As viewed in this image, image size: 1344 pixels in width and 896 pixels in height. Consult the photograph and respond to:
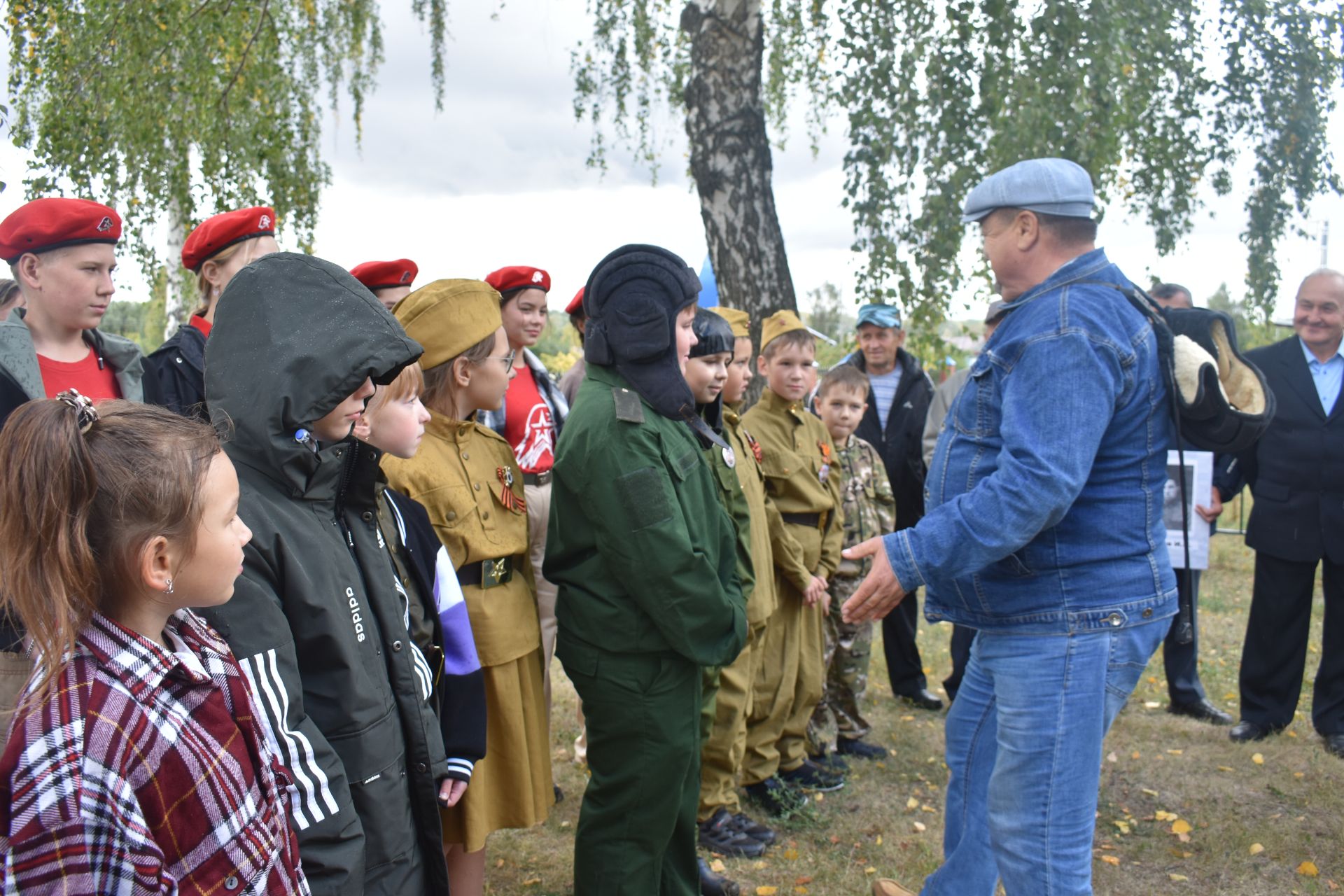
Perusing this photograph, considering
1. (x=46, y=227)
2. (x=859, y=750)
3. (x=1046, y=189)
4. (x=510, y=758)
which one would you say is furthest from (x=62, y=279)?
(x=859, y=750)

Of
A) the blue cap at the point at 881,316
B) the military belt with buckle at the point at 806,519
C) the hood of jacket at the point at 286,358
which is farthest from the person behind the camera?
the blue cap at the point at 881,316

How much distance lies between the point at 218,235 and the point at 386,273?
681 mm

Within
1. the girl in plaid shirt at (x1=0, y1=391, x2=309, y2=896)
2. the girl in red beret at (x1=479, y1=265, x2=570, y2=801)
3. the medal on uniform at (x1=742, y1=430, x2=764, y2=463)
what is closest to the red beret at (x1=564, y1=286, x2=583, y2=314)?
the girl in red beret at (x1=479, y1=265, x2=570, y2=801)

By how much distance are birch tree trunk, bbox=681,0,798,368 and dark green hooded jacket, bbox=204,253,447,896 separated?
14.3 feet

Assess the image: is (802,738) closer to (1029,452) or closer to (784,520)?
(784,520)

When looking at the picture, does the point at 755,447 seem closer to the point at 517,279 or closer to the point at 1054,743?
the point at 517,279

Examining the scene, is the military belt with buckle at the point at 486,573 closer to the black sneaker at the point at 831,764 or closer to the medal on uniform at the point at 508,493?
the medal on uniform at the point at 508,493

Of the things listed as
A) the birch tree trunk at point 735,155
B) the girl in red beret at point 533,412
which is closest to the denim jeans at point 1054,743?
the girl in red beret at point 533,412

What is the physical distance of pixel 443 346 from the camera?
2.73 meters

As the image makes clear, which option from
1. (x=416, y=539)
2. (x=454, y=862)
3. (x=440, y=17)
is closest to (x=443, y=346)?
(x=416, y=539)

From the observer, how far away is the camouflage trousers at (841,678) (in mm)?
4625

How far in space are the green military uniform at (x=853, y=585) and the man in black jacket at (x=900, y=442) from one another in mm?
661

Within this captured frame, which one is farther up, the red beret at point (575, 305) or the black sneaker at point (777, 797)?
the red beret at point (575, 305)

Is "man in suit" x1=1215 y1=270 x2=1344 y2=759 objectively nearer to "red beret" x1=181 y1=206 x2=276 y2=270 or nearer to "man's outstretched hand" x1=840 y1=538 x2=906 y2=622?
"man's outstretched hand" x1=840 y1=538 x2=906 y2=622
